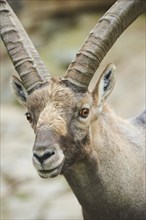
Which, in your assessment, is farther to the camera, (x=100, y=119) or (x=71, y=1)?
(x=71, y=1)

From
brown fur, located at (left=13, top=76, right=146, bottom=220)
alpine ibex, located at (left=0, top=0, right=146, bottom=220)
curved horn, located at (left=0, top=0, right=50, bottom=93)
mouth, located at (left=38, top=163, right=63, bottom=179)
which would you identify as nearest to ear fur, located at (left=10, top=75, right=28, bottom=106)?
alpine ibex, located at (left=0, top=0, right=146, bottom=220)

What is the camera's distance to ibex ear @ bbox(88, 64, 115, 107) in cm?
869

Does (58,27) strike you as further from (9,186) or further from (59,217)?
(59,217)

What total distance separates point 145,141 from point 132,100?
8535mm

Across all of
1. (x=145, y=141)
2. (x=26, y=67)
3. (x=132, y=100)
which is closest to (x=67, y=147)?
(x=26, y=67)

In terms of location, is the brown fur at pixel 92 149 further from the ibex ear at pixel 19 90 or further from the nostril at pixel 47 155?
the ibex ear at pixel 19 90

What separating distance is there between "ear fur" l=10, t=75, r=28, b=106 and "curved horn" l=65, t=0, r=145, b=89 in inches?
28.5

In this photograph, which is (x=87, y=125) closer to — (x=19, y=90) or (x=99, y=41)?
(x=99, y=41)

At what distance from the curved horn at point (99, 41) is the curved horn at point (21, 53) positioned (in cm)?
37

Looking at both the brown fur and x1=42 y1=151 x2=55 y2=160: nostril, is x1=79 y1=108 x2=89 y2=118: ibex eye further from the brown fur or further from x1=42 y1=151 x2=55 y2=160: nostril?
x1=42 y1=151 x2=55 y2=160: nostril

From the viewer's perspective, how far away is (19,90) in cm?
908

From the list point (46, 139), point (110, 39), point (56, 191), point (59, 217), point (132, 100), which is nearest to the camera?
point (46, 139)

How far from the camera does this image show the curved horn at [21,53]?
8.66m

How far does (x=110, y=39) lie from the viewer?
8711 mm
